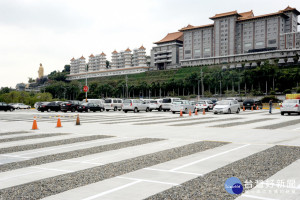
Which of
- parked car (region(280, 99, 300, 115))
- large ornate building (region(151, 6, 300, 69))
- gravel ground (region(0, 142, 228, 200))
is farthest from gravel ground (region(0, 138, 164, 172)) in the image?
large ornate building (region(151, 6, 300, 69))

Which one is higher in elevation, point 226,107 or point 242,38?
point 242,38

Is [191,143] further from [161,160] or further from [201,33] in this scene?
[201,33]

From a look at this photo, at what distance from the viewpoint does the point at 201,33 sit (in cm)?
13438

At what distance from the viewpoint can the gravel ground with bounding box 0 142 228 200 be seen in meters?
5.05

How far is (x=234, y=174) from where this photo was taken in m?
6.08

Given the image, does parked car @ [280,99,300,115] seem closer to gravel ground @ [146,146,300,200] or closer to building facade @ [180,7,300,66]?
gravel ground @ [146,146,300,200]

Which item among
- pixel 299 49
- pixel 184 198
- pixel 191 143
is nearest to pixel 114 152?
pixel 191 143

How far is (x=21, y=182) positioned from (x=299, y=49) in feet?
379

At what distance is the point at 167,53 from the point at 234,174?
141413mm

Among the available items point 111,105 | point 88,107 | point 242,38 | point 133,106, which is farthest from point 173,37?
point 133,106

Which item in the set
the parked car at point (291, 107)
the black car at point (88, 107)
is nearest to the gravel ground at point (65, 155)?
the parked car at point (291, 107)

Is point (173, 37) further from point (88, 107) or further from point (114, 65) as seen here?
point (88, 107)

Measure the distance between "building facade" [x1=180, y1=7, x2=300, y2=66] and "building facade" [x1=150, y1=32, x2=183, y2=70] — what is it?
260 inches

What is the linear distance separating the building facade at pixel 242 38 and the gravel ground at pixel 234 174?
111 metres
